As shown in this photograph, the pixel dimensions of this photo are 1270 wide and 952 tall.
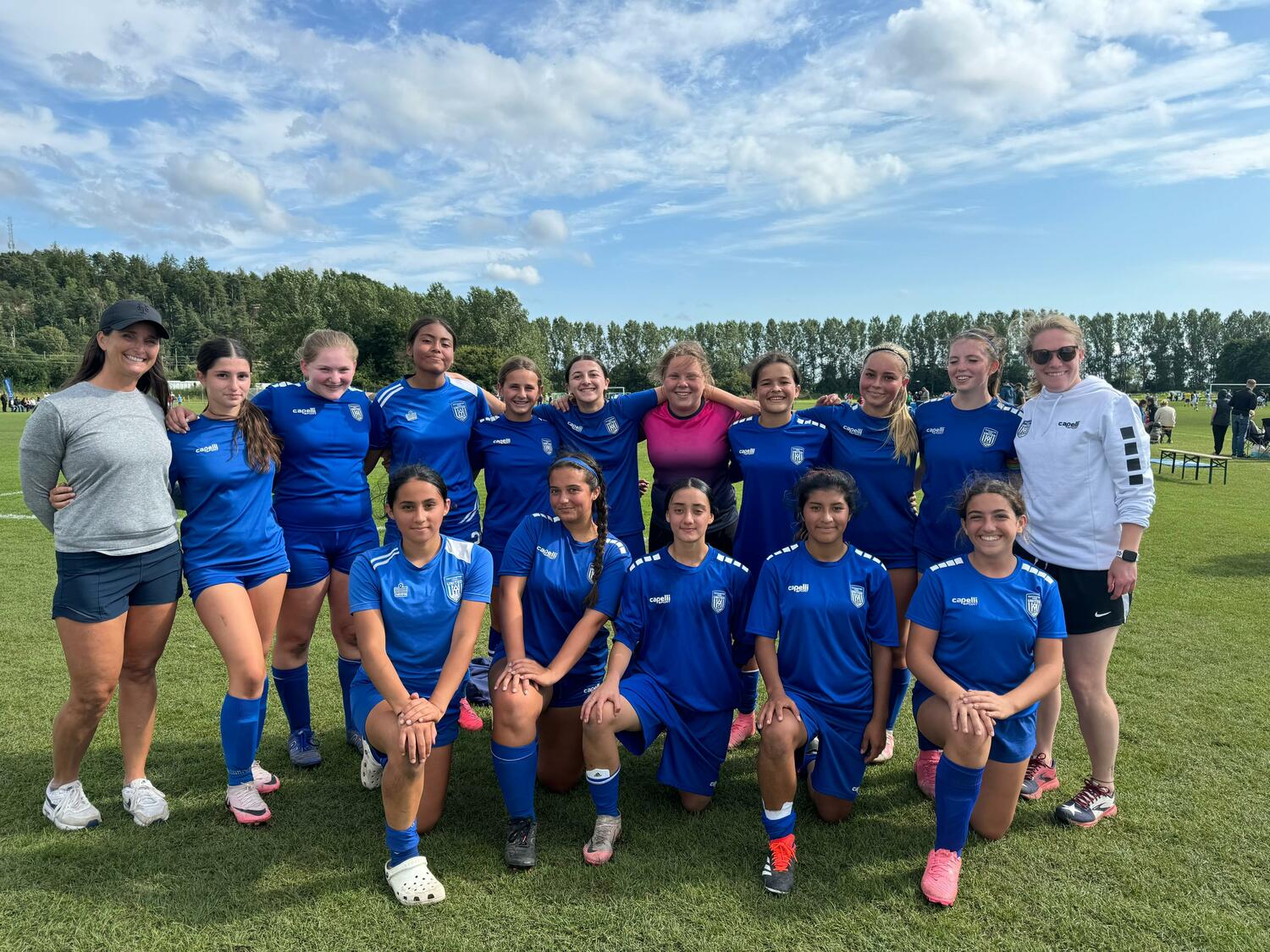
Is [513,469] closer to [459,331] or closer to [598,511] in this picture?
[598,511]

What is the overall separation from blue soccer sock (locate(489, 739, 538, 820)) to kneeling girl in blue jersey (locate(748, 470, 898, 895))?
1.03 m

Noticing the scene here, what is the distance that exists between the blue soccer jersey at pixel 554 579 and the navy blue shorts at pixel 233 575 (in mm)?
1086

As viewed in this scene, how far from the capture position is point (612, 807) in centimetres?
323

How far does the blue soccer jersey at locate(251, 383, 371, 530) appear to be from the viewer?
12.6 feet

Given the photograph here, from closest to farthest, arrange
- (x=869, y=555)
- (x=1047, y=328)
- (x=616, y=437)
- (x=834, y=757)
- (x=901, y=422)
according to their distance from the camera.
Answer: (x=834, y=757) → (x=1047, y=328) → (x=869, y=555) → (x=901, y=422) → (x=616, y=437)

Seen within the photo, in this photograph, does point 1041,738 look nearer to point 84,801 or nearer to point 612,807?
point 612,807

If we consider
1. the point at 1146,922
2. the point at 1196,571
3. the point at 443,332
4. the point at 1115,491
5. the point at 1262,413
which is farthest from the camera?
the point at 1262,413

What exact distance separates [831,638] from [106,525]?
3.14 m

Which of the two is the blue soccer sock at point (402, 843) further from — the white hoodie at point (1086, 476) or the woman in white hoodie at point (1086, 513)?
the white hoodie at point (1086, 476)

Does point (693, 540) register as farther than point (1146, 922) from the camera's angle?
Yes

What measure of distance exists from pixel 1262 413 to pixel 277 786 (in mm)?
47330

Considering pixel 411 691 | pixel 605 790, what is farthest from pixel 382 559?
pixel 605 790

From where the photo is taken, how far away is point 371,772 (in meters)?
3.66

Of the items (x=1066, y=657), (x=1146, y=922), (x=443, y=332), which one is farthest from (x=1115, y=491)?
(x=443, y=332)
